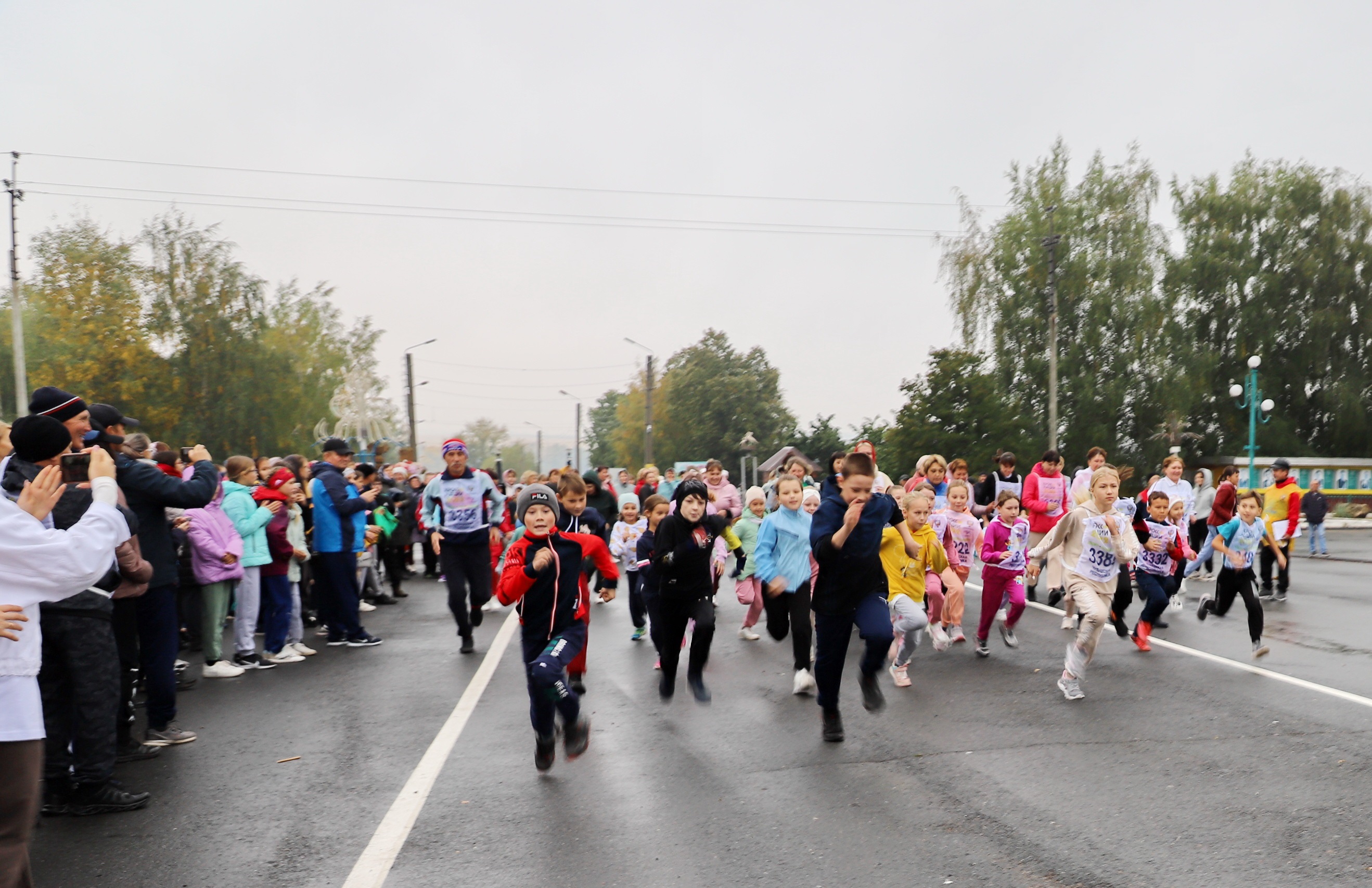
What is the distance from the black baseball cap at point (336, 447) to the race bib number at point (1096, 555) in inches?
275

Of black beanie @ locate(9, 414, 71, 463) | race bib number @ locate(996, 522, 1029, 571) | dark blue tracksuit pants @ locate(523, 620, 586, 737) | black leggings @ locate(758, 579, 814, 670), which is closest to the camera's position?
black beanie @ locate(9, 414, 71, 463)

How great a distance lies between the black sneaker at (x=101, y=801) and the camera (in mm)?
5543

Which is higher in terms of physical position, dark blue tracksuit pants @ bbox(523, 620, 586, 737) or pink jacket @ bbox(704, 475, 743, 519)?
pink jacket @ bbox(704, 475, 743, 519)

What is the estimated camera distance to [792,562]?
8555 millimetres

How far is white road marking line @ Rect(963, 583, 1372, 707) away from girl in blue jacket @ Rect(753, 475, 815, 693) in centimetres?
294

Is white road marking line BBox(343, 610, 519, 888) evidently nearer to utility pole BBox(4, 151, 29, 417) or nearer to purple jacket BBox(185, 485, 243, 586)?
purple jacket BBox(185, 485, 243, 586)

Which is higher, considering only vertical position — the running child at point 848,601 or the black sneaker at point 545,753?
the running child at point 848,601

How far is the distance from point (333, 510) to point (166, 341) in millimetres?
35252

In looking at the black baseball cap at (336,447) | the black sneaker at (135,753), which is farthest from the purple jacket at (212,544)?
the black sneaker at (135,753)

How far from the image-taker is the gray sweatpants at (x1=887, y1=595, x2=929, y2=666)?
802 centimetres

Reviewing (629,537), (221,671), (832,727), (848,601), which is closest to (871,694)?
(832,727)

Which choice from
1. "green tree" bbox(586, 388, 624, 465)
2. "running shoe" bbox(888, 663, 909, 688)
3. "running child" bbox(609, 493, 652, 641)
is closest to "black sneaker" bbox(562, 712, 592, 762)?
"running shoe" bbox(888, 663, 909, 688)

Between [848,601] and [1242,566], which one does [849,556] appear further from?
[1242,566]

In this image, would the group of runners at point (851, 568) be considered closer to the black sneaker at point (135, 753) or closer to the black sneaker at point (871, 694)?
the black sneaker at point (871, 694)
